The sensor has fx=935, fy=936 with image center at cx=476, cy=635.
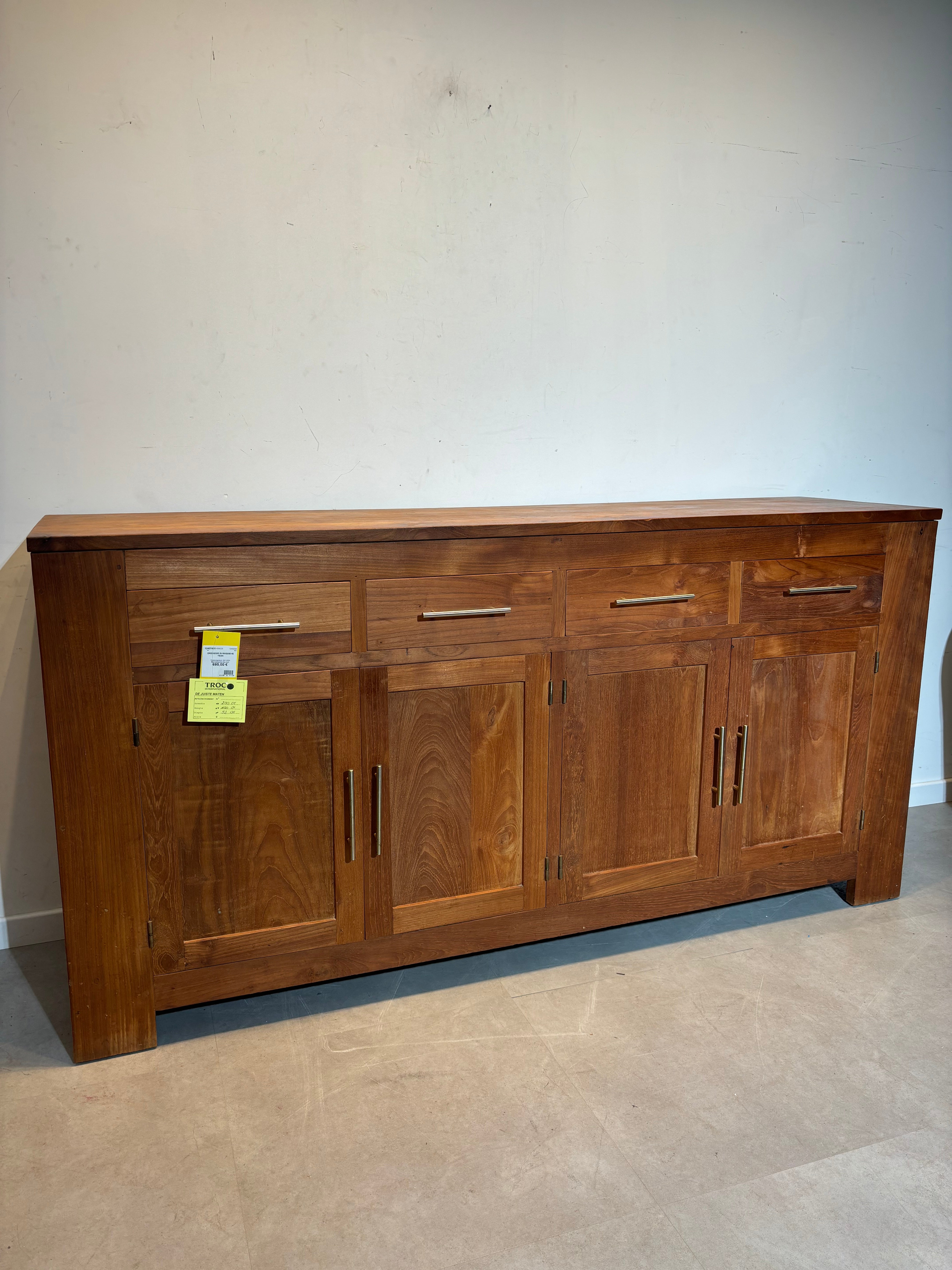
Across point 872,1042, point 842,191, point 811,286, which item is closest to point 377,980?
point 872,1042

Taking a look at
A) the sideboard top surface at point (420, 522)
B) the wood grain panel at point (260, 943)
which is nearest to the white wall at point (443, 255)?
the sideboard top surface at point (420, 522)

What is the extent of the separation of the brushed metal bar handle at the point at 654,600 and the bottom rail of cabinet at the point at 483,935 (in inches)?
27.1

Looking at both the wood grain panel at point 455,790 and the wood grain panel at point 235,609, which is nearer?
the wood grain panel at point 235,609

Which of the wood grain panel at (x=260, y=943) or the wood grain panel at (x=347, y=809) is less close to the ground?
the wood grain panel at (x=347, y=809)

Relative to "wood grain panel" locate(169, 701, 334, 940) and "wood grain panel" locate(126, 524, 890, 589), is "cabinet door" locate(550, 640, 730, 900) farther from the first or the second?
"wood grain panel" locate(169, 701, 334, 940)

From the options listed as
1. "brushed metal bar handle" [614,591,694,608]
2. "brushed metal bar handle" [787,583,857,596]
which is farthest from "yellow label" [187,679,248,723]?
"brushed metal bar handle" [787,583,857,596]

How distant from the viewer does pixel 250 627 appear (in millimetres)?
1774

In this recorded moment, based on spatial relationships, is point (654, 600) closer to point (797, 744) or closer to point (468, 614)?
point (468, 614)

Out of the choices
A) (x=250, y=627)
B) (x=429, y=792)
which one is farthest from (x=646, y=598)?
(x=250, y=627)

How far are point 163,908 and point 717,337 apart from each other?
2.05 m

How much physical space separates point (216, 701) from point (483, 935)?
809 mm

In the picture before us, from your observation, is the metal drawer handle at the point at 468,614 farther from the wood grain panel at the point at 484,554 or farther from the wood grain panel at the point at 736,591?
the wood grain panel at the point at 736,591

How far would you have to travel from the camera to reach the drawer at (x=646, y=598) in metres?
2.03

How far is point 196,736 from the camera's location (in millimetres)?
1799
